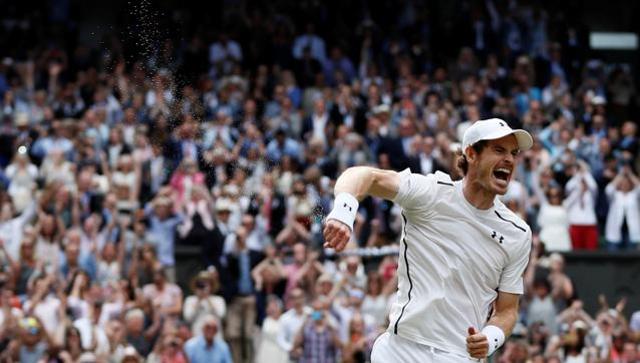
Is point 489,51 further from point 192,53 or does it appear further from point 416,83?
point 192,53

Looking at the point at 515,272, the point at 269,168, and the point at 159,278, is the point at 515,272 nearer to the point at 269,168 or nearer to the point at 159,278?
the point at 159,278

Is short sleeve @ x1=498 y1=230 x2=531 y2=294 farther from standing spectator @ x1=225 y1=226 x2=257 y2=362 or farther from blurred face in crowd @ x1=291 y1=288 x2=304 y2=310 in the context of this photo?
standing spectator @ x1=225 y1=226 x2=257 y2=362

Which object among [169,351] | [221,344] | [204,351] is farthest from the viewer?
[221,344]

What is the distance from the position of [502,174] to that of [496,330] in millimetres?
781

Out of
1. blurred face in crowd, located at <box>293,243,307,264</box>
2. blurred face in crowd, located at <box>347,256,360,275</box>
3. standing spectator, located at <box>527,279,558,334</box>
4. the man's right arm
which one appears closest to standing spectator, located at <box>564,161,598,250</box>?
standing spectator, located at <box>527,279,558,334</box>

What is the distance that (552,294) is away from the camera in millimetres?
15875

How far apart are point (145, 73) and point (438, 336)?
41.5 ft

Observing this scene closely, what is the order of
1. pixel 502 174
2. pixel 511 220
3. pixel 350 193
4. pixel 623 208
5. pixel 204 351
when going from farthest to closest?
pixel 623 208
pixel 204 351
pixel 511 220
pixel 502 174
pixel 350 193

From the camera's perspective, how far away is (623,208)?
1845cm

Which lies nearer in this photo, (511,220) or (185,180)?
(511,220)

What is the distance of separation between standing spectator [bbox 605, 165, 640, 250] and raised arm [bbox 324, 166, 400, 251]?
11844mm

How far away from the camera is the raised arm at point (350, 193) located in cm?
639

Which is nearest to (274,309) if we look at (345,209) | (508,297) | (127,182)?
(127,182)

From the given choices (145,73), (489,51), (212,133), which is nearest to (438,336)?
(212,133)
